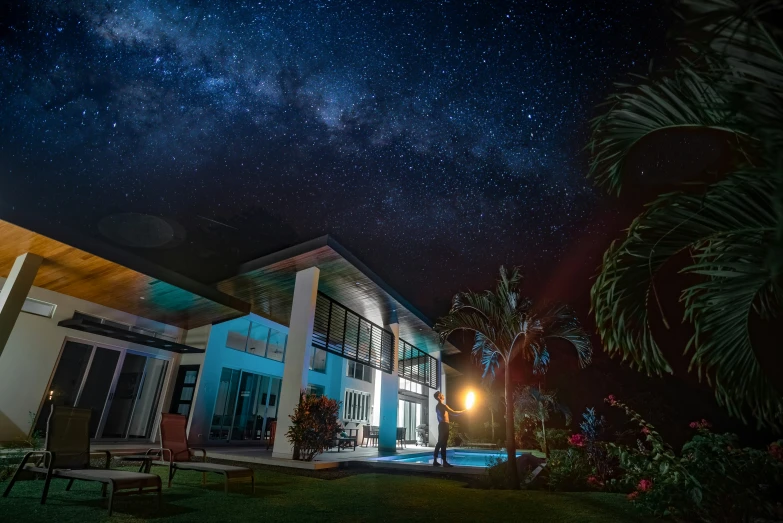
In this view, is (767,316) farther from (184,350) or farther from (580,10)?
(184,350)

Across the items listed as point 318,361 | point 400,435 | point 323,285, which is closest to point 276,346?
point 318,361

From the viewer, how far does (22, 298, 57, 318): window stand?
28.9ft

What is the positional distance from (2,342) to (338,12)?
28.8 ft

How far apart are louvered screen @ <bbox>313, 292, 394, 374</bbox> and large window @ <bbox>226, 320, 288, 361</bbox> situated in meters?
4.04

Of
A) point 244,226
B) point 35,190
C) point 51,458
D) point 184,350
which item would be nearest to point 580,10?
point 51,458

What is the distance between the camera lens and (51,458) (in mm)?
4203

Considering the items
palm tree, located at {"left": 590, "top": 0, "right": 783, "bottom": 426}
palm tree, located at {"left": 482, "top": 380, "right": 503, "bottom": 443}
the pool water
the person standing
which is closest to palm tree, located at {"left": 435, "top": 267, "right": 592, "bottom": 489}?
the person standing

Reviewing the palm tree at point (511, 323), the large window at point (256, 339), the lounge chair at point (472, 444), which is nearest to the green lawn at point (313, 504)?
the palm tree at point (511, 323)

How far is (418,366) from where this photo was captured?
18875 mm

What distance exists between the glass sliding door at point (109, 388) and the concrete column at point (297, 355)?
4999mm

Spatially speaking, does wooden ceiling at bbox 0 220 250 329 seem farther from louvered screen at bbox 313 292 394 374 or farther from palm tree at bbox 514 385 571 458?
palm tree at bbox 514 385 571 458

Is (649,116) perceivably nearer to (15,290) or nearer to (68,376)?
(15,290)

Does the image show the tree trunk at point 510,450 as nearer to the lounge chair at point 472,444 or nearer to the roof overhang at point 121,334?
the roof overhang at point 121,334

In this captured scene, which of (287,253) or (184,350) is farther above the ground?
(287,253)
